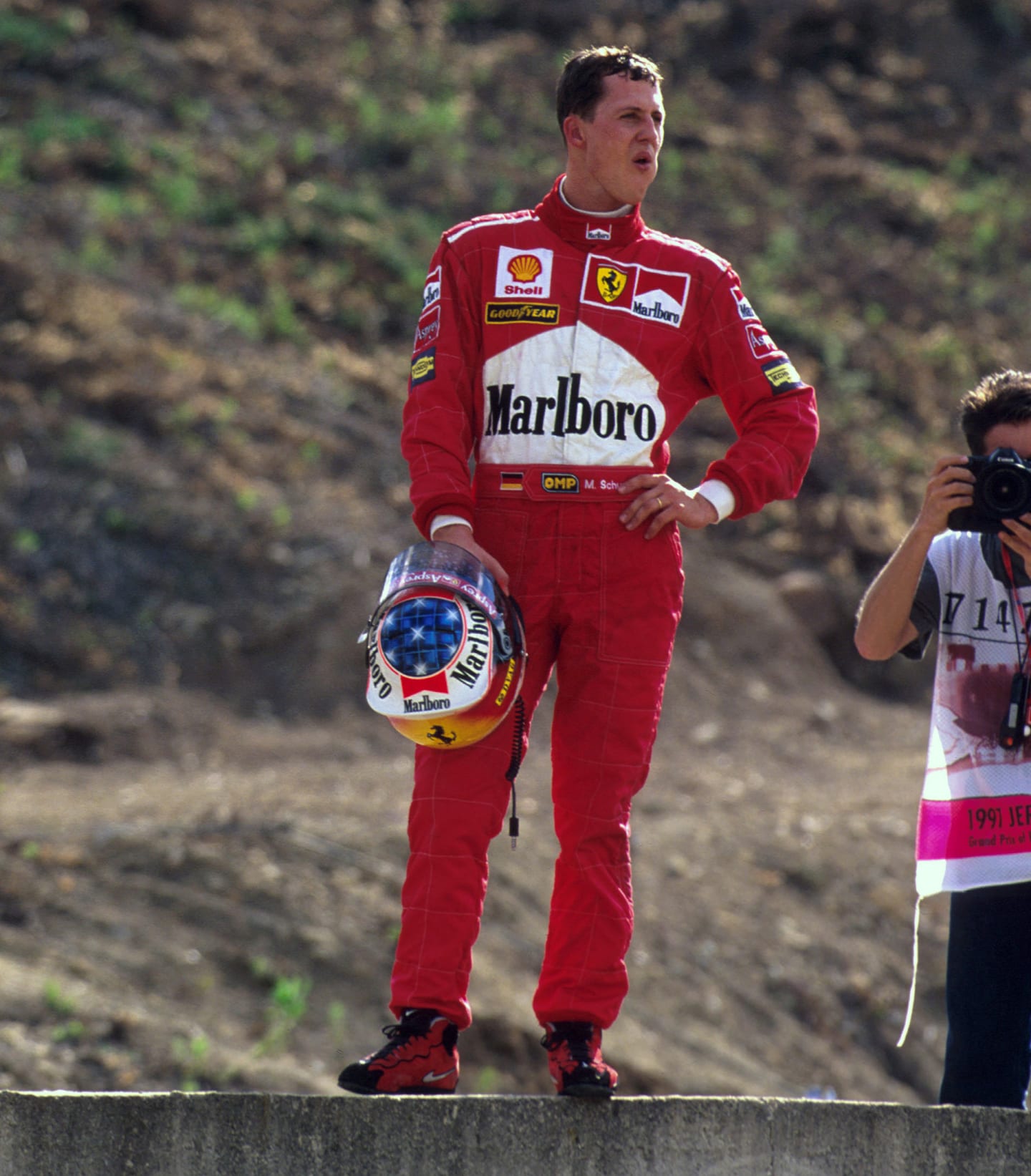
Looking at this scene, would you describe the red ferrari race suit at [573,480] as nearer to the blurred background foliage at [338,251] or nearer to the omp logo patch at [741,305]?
the omp logo patch at [741,305]

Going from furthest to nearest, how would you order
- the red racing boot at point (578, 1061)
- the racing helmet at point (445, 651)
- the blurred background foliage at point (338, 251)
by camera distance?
the blurred background foliage at point (338, 251)
the racing helmet at point (445, 651)
the red racing boot at point (578, 1061)

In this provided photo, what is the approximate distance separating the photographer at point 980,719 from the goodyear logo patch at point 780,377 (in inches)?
14.4

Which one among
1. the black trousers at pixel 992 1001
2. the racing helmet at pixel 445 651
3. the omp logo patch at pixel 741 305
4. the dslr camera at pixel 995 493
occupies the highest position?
the omp logo patch at pixel 741 305

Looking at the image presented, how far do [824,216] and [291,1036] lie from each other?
13278mm

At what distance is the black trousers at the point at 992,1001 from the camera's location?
3.64 m

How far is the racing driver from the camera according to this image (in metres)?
3.53

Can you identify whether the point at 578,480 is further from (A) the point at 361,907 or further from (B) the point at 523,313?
(A) the point at 361,907

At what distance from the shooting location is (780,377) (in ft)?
12.7

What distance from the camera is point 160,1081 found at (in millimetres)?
6762

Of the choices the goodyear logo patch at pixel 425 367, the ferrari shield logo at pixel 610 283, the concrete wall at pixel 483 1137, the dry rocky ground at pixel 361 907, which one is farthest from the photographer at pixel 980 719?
the dry rocky ground at pixel 361 907

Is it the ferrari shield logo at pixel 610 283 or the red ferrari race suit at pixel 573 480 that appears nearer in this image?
the red ferrari race suit at pixel 573 480

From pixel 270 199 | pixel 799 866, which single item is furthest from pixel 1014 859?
pixel 270 199

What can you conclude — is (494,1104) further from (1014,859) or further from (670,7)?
(670,7)

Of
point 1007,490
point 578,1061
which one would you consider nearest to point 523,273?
point 1007,490
